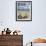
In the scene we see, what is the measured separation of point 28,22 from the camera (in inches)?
109

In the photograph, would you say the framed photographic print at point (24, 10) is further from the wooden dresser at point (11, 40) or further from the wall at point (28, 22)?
the wooden dresser at point (11, 40)

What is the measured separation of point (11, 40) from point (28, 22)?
63 centimetres

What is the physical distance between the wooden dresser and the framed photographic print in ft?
1.54

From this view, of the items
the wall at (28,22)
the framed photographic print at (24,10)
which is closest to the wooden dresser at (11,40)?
the wall at (28,22)

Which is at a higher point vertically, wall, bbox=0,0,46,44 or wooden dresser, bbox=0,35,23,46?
wall, bbox=0,0,46,44

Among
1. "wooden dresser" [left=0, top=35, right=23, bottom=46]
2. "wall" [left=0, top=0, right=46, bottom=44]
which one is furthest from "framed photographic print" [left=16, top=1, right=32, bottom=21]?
"wooden dresser" [left=0, top=35, right=23, bottom=46]

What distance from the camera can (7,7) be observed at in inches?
109

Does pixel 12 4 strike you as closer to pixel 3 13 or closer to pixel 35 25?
pixel 3 13

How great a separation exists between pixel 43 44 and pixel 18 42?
634 millimetres

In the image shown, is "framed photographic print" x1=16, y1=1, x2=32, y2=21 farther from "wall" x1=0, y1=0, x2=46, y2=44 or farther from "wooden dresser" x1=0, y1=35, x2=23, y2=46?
"wooden dresser" x1=0, y1=35, x2=23, y2=46

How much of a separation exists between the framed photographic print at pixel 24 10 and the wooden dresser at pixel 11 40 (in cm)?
47

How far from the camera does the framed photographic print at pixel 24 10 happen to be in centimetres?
278

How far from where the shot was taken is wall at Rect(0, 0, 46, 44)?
2758mm

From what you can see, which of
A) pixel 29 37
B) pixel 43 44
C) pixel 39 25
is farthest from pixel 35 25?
pixel 43 44
